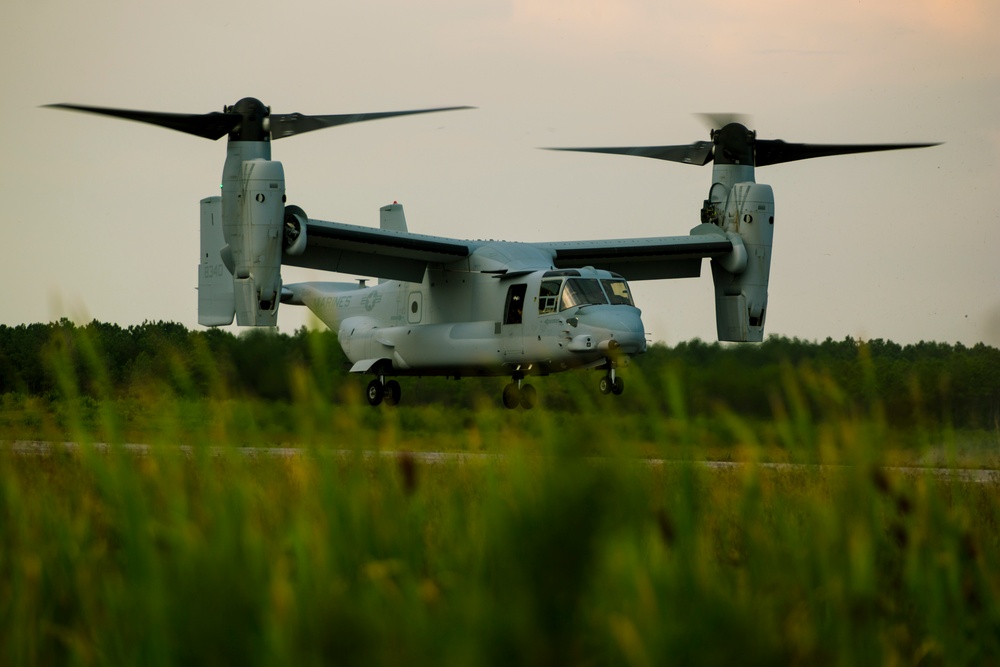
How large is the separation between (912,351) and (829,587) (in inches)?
774

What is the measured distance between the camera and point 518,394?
2473cm

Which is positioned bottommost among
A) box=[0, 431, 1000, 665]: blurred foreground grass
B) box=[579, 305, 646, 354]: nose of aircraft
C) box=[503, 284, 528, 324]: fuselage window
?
box=[0, 431, 1000, 665]: blurred foreground grass

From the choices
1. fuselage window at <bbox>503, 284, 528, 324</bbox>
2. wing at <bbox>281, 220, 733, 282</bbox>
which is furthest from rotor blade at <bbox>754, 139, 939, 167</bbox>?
fuselage window at <bbox>503, 284, 528, 324</bbox>

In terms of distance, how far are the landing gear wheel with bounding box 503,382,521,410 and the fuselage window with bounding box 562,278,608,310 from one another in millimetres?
2593

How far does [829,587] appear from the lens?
12.7ft

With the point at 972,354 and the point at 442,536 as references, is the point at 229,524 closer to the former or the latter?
the point at 442,536

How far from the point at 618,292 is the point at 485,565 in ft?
65.8

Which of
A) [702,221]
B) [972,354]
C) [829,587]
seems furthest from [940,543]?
[702,221]

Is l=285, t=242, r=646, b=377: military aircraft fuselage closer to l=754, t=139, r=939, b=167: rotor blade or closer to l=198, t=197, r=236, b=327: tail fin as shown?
l=198, t=197, r=236, b=327: tail fin

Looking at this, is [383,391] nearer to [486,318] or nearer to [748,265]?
[486,318]

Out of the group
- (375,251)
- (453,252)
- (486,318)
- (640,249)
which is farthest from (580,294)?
(640,249)

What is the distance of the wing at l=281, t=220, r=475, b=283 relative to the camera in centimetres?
2452

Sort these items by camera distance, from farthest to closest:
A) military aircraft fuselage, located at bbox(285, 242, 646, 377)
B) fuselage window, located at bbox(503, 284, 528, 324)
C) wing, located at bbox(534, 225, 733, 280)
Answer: wing, located at bbox(534, 225, 733, 280)
fuselage window, located at bbox(503, 284, 528, 324)
military aircraft fuselage, located at bbox(285, 242, 646, 377)

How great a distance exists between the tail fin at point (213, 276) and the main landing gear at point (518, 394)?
582 centimetres
